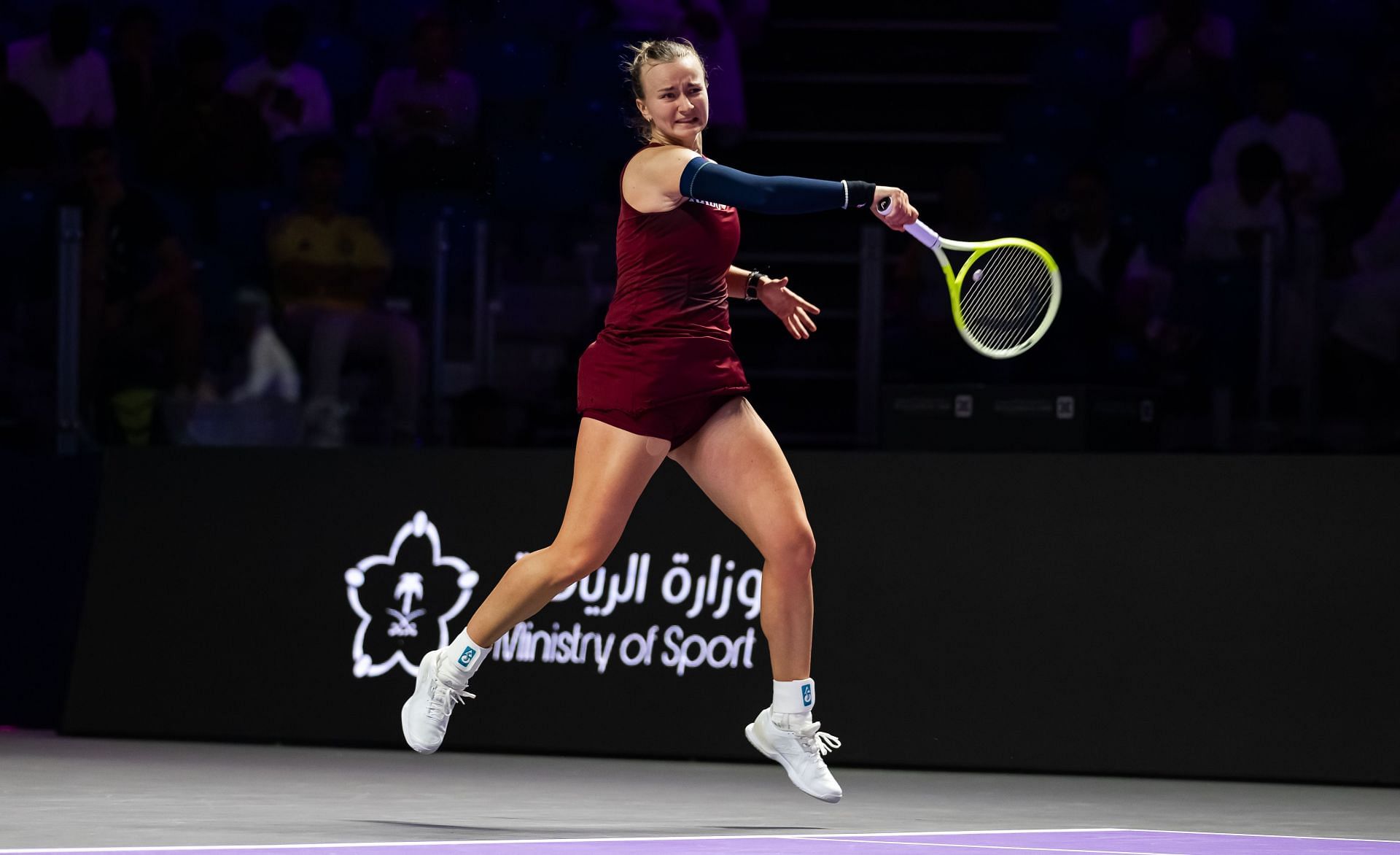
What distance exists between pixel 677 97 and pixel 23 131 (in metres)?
5.92

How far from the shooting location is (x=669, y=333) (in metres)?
5.12

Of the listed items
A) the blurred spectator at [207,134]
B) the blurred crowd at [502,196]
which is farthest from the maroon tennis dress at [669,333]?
the blurred spectator at [207,134]

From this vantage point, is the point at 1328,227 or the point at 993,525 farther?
the point at 1328,227

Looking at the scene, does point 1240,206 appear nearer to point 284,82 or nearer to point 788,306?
point 788,306

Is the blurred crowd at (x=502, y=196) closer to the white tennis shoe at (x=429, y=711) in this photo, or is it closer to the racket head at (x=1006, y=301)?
the racket head at (x=1006, y=301)

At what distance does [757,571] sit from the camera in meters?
6.70

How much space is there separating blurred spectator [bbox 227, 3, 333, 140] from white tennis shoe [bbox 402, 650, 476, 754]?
5.13 metres

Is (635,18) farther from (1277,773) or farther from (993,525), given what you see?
(1277,773)

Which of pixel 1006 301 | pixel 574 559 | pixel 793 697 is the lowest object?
pixel 793 697

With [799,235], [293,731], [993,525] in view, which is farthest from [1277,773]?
[799,235]

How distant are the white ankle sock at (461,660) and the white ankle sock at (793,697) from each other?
71 centimetres

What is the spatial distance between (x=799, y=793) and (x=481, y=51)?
203 inches

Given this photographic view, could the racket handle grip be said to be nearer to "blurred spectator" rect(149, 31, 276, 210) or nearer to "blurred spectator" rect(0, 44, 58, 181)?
"blurred spectator" rect(149, 31, 276, 210)

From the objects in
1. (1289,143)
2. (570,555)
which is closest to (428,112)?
(1289,143)
